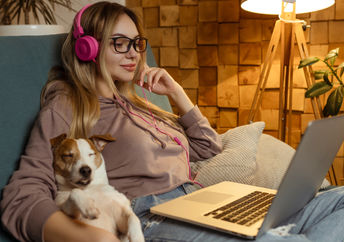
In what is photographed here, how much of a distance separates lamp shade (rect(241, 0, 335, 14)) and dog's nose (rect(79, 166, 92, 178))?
1.52m

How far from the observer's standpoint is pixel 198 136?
1.44 metres

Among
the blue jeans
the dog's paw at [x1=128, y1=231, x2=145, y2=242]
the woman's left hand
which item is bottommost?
the blue jeans

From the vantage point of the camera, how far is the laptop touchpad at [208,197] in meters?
1.03

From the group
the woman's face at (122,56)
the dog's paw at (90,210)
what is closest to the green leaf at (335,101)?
the woman's face at (122,56)

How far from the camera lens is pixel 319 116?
2.04 meters

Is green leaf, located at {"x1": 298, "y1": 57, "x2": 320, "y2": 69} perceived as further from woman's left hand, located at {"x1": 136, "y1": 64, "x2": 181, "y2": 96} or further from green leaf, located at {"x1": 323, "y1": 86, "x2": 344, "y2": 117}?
woman's left hand, located at {"x1": 136, "y1": 64, "x2": 181, "y2": 96}

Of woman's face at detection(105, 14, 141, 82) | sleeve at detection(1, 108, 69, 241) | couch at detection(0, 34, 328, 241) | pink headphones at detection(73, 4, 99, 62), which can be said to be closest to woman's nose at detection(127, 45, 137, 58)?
woman's face at detection(105, 14, 141, 82)

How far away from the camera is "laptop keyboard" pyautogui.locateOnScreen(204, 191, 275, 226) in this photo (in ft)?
2.89

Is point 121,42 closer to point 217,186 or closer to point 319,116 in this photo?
point 217,186

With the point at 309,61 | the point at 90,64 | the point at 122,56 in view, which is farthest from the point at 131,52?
the point at 309,61

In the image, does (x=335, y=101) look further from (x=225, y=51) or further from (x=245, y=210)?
(x=245, y=210)

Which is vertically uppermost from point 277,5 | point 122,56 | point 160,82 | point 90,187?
point 277,5

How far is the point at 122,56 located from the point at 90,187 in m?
0.52

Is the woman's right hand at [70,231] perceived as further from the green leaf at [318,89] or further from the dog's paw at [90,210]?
the green leaf at [318,89]
